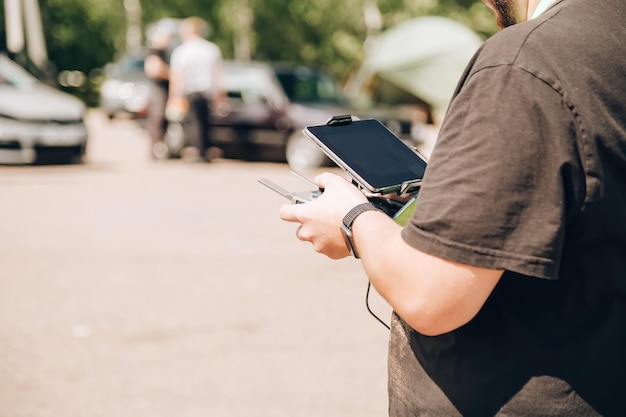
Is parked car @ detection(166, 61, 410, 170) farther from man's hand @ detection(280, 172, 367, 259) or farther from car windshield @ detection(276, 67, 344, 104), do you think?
man's hand @ detection(280, 172, 367, 259)

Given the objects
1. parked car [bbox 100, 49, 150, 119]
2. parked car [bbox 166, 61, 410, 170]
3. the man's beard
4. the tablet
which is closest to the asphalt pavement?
the tablet

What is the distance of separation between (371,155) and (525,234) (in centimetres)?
53

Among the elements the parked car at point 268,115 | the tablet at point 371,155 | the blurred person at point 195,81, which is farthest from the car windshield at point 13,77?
the tablet at point 371,155

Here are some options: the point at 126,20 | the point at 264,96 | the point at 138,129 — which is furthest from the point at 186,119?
the point at 126,20

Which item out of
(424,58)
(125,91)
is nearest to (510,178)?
(424,58)

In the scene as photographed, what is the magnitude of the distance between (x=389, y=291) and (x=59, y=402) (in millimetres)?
3071

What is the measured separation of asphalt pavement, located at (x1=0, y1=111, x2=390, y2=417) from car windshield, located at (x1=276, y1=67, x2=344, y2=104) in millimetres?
5134

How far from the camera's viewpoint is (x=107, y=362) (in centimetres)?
477

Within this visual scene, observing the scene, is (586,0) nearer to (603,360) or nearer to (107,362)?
(603,360)

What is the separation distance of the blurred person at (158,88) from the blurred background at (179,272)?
215mm

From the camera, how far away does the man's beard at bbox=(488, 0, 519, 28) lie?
5.44 ft

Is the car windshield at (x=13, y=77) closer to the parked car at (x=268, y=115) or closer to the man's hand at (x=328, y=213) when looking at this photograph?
the parked car at (x=268, y=115)

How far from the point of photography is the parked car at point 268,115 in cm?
1419

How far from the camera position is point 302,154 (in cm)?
1402
